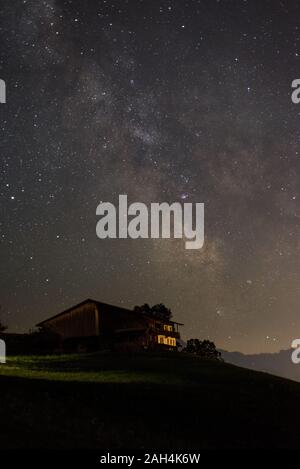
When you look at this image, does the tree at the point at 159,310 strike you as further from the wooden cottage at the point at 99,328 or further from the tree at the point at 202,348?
the wooden cottage at the point at 99,328

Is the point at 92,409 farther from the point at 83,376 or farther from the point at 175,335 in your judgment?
the point at 175,335

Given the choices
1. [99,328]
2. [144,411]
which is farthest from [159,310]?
[144,411]

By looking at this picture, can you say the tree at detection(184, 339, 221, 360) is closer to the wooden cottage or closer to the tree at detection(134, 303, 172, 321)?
the tree at detection(134, 303, 172, 321)

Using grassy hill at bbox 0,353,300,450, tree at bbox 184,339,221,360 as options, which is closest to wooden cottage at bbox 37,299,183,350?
grassy hill at bbox 0,353,300,450

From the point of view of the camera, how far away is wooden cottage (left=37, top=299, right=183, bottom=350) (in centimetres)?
6431

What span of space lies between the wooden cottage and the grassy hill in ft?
90.5

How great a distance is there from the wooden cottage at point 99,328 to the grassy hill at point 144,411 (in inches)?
1086

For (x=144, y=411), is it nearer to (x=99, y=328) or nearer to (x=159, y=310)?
(x=99, y=328)

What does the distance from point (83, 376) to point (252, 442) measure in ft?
46.1

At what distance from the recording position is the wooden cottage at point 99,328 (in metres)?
64.3

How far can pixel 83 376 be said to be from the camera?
3225 cm

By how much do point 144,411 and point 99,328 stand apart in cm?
4210

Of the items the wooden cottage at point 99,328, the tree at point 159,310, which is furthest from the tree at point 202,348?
the wooden cottage at point 99,328
